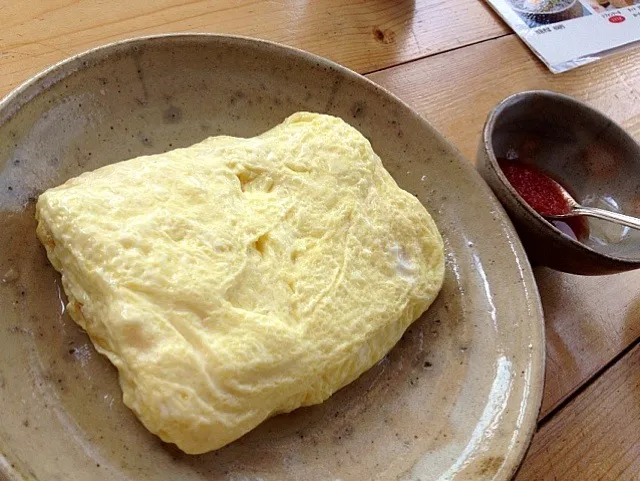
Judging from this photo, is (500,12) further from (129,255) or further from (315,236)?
(129,255)

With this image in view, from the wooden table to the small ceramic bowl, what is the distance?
0.13m

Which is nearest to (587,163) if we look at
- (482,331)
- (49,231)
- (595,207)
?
(595,207)

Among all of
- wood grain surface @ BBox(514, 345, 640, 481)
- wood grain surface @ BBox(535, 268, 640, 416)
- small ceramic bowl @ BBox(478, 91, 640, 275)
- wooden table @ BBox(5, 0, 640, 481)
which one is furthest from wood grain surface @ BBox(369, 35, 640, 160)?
wood grain surface @ BBox(514, 345, 640, 481)

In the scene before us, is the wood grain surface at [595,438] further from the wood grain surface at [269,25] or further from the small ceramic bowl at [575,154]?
the wood grain surface at [269,25]

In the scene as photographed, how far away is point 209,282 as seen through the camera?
1.03 metres

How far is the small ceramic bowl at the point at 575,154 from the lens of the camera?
1.59 meters

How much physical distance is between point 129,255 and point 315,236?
A: 393mm

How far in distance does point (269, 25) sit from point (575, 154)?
3.37 feet

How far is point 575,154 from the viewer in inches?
69.1

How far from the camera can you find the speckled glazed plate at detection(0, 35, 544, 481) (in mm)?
1008

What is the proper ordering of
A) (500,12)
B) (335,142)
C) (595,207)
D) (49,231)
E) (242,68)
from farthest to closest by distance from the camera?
1. (500,12)
2. (595,207)
3. (242,68)
4. (335,142)
5. (49,231)

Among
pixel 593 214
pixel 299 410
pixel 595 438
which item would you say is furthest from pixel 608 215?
pixel 299 410

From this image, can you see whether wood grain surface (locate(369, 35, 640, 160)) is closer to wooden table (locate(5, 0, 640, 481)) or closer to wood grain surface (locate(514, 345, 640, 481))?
wooden table (locate(5, 0, 640, 481))

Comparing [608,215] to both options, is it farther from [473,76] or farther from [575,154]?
[473,76]
